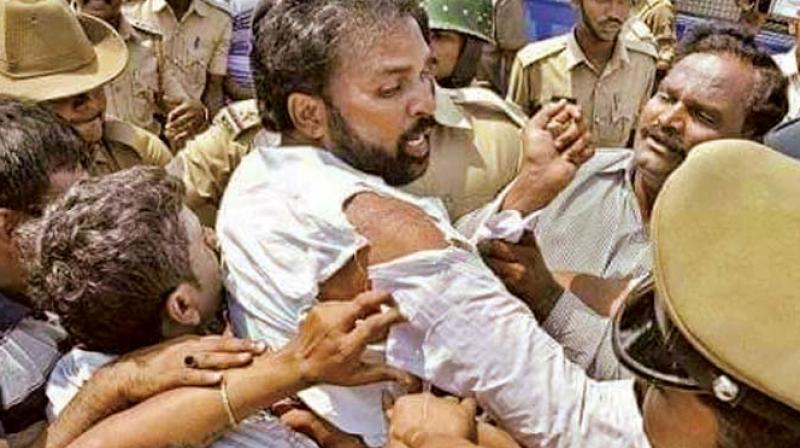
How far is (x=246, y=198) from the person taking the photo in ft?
6.64

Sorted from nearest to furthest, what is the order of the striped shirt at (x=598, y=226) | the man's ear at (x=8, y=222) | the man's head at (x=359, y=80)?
the man's head at (x=359, y=80), the man's ear at (x=8, y=222), the striped shirt at (x=598, y=226)

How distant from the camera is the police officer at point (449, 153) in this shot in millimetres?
3365

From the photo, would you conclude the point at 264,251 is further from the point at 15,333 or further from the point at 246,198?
the point at 15,333

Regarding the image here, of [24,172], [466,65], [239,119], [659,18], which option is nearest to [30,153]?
[24,172]

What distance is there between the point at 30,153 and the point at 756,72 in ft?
5.84

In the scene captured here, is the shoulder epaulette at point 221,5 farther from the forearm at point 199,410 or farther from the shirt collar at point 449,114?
the forearm at point 199,410

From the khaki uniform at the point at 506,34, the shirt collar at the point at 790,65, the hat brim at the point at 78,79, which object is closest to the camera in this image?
the hat brim at the point at 78,79

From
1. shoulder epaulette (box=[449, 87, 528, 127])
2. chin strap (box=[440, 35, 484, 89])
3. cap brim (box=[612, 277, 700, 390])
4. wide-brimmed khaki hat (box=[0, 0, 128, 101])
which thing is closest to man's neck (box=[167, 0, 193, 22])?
chin strap (box=[440, 35, 484, 89])

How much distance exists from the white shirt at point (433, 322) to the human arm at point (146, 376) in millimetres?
141

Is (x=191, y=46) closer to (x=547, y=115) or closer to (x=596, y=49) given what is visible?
(x=596, y=49)

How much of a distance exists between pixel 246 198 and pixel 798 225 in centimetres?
102

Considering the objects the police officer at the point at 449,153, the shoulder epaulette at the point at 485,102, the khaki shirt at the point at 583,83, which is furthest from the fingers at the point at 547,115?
the khaki shirt at the point at 583,83

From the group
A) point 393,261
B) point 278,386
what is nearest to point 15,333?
point 278,386

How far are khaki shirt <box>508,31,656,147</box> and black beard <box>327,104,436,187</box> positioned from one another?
2827 millimetres
